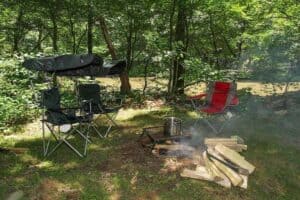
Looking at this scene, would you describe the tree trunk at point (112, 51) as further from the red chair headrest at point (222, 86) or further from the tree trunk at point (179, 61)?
the red chair headrest at point (222, 86)

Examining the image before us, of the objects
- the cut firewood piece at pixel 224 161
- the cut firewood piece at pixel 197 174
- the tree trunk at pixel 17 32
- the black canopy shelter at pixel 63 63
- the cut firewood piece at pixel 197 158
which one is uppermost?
the tree trunk at pixel 17 32

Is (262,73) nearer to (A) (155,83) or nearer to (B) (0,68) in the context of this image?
(A) (155,83)

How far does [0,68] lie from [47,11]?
254 centimetres

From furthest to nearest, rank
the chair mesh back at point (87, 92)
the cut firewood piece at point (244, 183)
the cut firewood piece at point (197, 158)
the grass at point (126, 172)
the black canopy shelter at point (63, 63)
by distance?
the chair mesh back at point (87, 92)
the black canopy shelter at point (63, 63)
the cut firewood piece at point (197, 158)
the cut firewood piece at point (244, 183)
the grass at point (126, 172)

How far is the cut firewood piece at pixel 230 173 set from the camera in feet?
13.8

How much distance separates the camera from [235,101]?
618 cm

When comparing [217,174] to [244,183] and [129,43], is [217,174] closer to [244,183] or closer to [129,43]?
[244,183]

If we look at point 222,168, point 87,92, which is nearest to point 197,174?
point 222,168

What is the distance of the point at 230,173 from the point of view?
436 cm

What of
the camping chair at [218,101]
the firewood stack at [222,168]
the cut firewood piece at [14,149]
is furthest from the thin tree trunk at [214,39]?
the cut firewood piece at [14,149]

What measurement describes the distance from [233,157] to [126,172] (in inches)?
59.1

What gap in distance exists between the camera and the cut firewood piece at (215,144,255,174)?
4473mm

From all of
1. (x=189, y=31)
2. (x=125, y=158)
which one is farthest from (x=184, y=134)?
(x=189, y=31)

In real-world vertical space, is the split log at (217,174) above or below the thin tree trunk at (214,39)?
below
